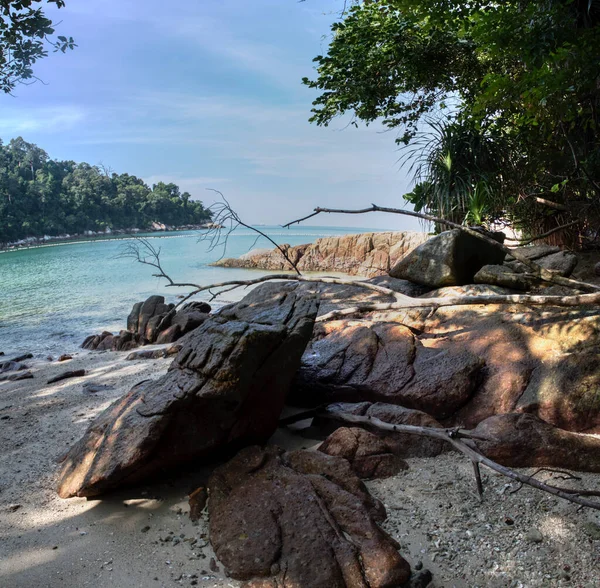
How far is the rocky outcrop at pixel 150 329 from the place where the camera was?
29.6 ft

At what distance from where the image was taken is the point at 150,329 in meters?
9.30

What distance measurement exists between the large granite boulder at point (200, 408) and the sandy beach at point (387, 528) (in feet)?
0.66

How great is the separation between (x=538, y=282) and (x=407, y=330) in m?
1.84

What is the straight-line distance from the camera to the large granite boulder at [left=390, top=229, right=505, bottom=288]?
5508 millimetres

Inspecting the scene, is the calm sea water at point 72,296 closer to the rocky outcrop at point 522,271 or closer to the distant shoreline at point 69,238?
the rocky outcrop at point 522,271

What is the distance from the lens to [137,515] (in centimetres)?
→ 266

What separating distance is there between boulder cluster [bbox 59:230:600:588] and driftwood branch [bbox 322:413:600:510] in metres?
0.10

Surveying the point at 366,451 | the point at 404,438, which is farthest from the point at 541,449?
the point at 366,451

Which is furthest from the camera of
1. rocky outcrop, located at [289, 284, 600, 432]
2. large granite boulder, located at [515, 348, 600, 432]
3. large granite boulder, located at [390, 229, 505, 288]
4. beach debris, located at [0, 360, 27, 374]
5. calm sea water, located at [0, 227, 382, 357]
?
calm sea water, located at [0, 227, 382, 357]

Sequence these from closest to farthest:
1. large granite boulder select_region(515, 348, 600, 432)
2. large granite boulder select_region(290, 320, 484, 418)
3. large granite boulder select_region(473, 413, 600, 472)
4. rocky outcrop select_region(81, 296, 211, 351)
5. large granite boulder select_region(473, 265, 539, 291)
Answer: large granite boulder select_region(473, 413, 600, 472)
large granite boulder select_region(515, 348, 600, 432)
large granite boulder select_region(290, 320, 484, 418)
large granite boulder select_region(473, 265, 539, 291)
rocky outcrop select_region(81, 296, 211, 351)

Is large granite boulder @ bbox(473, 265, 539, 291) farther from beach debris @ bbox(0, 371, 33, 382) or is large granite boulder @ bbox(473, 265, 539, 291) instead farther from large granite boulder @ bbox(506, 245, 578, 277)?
beach debris @ bbox(0, 371, 33, 382)

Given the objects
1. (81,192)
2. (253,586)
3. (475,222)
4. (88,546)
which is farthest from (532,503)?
(81,192)

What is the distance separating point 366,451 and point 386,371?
3.24ft

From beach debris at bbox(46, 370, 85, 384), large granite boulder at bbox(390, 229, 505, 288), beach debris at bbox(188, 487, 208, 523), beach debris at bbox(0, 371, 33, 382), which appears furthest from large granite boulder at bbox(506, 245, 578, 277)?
beach debris at bbox(0, 371, 33, 382)
